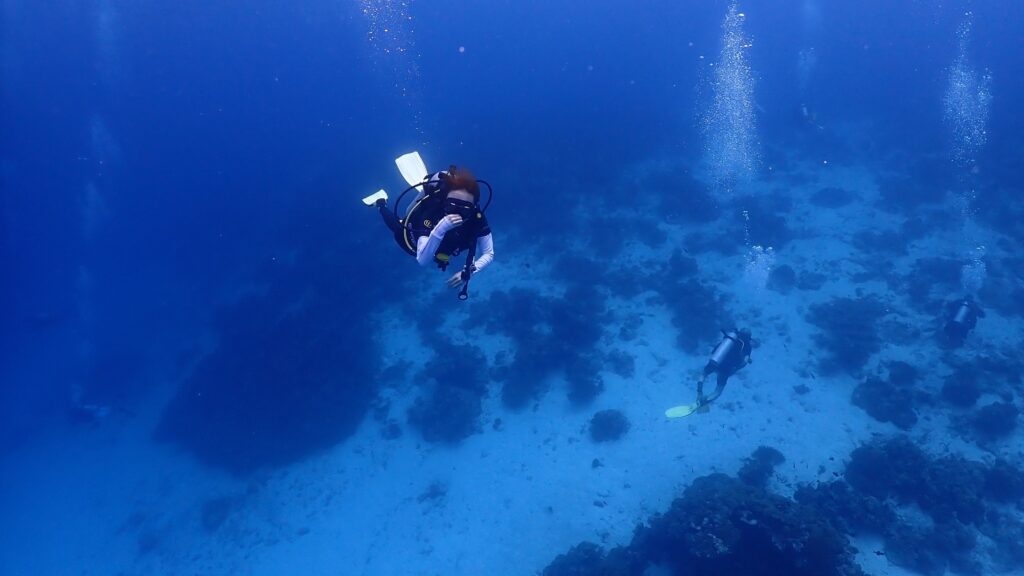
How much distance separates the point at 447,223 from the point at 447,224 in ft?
0.04

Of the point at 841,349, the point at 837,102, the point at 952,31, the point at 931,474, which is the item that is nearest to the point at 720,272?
the point at 841,349

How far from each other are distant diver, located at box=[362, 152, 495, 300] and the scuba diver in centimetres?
1929

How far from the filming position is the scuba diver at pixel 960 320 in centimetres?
1645

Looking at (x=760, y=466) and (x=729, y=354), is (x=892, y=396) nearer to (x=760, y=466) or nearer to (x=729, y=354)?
(x=760, y=466)

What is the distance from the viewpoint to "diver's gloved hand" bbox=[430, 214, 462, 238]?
5355 mm

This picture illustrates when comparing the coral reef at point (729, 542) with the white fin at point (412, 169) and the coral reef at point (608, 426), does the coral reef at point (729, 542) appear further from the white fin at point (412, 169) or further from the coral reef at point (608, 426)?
the white fin at point (412, 169)

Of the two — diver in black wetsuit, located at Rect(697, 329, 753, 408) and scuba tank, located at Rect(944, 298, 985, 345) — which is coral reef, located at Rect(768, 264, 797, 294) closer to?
scuba tank, located at Rect(944, 298, 985, 345)

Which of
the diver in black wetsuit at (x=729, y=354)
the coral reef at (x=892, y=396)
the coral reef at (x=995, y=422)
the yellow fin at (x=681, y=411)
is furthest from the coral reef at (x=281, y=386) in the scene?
the coral reef at (x=995, y=422)

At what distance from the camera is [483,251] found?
22.4 feet

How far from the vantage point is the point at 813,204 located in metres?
26.2

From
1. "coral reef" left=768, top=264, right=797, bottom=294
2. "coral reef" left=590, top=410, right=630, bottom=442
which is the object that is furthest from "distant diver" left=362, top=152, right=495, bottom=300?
"coral reef" left=768, top=264, right=797, bottom=294

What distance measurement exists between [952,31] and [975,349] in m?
73.3

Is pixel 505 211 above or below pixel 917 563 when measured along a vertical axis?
above

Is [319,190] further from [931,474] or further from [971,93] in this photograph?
Result: [971,93]
